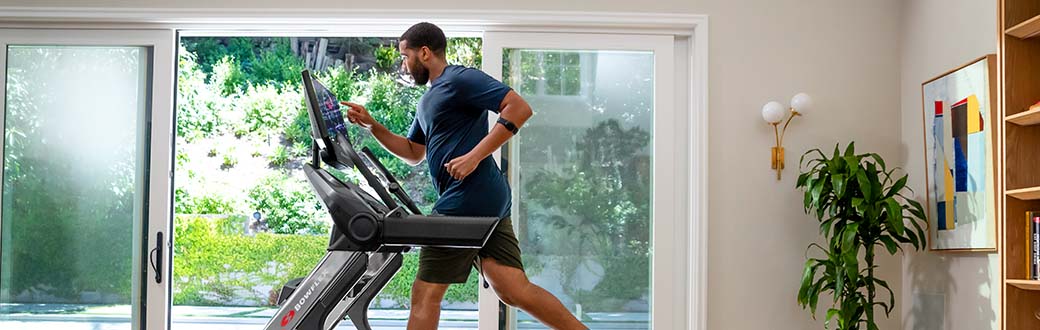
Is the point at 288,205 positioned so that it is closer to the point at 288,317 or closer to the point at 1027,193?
the point at 288,317

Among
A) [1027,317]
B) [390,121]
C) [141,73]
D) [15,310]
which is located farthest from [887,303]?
[390,121]

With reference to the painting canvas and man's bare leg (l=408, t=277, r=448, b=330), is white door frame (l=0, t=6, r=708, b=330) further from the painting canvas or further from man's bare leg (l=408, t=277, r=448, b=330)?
man's bare leg (l=408, t=277, r=448, b=330)

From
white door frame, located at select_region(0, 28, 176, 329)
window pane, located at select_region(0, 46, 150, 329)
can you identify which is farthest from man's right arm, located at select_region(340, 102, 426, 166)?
window pane, located at select_region(0, 46, 150, 329)

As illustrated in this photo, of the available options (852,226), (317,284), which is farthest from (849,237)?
(317,284)

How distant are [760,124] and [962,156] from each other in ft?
3.00

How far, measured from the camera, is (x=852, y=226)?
4.02 m

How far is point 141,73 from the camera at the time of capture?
4.64 m

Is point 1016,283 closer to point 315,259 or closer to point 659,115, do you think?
point 659,115

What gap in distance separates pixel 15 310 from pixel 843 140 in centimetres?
383

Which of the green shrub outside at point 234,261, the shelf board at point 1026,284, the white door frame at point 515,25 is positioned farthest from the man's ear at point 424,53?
the green shrub outside at point 234,261

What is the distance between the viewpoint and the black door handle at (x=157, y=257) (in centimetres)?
456

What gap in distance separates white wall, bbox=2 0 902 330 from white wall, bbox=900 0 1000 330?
12 centimetres

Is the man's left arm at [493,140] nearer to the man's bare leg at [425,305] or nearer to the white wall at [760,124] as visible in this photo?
the man's bare leg at [425,305]

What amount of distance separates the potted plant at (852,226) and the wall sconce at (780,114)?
0.21m
